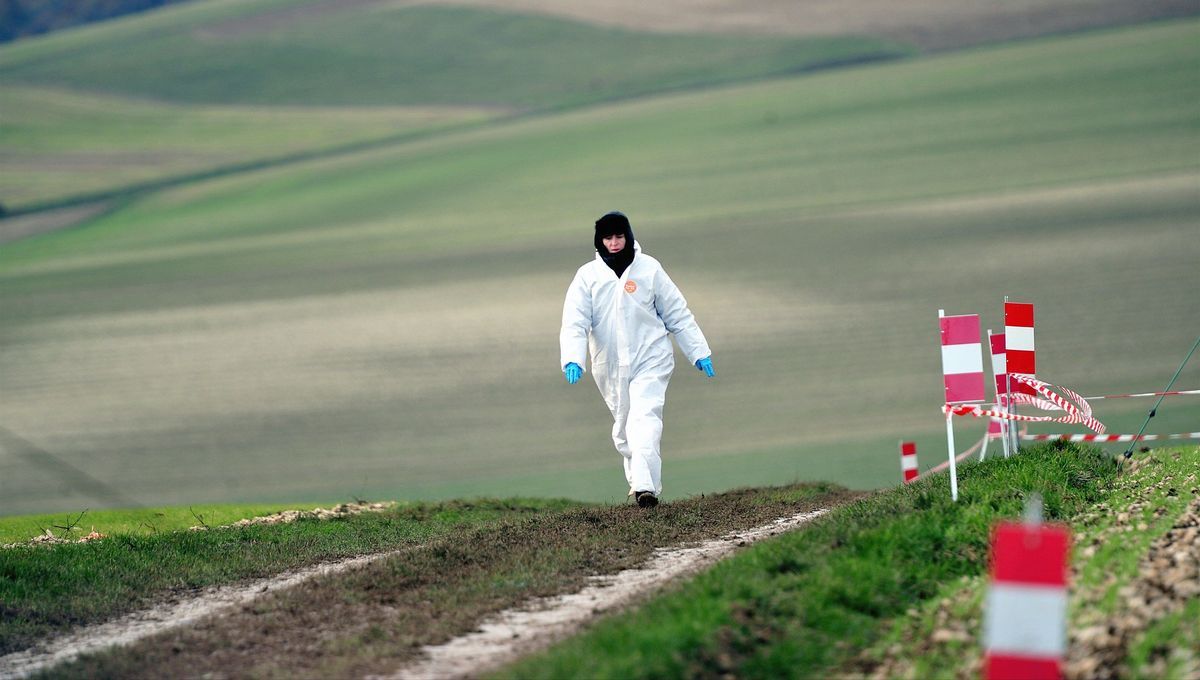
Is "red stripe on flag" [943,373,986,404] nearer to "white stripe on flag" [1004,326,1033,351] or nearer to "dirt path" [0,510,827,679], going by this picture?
"dirt path" [0,510,827,679]

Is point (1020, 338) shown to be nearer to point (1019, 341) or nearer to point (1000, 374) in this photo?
point (1019, 341)

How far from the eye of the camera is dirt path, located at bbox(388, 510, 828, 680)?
292 inches

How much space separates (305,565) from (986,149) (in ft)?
141

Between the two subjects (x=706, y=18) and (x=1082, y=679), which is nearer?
(x=1082, y=679)

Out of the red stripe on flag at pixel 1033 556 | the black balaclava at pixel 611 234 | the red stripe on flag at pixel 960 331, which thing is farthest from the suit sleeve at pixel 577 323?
the red stripe on flag at pixel 1033 556

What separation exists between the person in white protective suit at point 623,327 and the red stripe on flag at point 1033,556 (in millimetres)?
7653

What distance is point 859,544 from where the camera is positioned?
8.80 m

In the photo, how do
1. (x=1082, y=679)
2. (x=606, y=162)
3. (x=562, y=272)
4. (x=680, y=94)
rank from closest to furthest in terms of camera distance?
(x=1082, y=679), (x=562, y=272), (x=606, y=162), (x=680, y=94)

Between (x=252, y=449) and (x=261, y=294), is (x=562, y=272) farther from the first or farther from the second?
(x=252, y=449)

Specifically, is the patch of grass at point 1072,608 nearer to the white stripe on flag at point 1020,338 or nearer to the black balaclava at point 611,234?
the white stripe on flag at point 1020,338

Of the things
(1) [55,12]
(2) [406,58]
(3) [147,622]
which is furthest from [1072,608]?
(1) [55,12]

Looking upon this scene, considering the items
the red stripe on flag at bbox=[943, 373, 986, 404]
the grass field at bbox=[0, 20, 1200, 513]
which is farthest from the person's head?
the grass field at bbox=[0, 20, 1200, 513]

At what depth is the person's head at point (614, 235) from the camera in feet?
43.6

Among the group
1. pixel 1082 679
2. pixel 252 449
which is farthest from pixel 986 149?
pixel 1082 679
